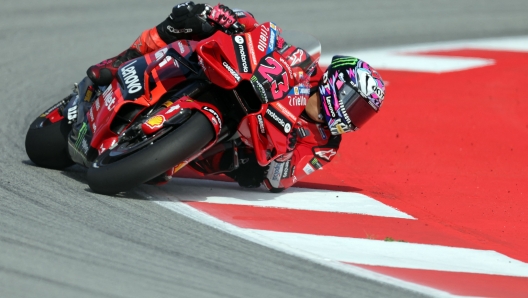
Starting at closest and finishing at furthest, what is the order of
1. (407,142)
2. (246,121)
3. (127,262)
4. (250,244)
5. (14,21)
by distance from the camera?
(127,262) → (250,244) → (246,121) → (407,142) → (14,21)

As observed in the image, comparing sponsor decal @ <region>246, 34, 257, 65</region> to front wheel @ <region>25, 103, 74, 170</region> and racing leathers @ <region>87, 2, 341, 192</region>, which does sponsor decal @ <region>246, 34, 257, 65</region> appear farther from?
front wheel @ <region>25, 103, 74, 170</region>

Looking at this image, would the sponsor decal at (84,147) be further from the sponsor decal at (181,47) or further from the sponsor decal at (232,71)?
the sponsor decal at (232,71)

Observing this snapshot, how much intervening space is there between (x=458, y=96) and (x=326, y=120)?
14.6 feet

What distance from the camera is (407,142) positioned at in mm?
8828

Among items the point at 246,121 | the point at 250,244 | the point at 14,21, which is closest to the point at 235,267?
the point at 250,244

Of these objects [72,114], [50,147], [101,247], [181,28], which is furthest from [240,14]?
[101,247]

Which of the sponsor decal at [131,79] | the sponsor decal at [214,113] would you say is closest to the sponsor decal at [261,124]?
the sponsor decal at [214,113]

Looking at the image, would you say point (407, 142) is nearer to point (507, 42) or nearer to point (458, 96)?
point (458, 96)

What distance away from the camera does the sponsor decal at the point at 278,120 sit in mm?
6000

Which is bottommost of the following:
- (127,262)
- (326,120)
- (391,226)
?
(391,226)

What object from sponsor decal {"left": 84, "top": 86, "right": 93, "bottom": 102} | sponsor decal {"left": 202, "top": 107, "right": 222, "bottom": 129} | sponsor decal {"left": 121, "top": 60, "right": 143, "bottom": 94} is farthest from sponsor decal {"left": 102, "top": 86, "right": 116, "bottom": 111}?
sponsor decal {"left": 202, "top": 107, "right": 222, "bottom": 129}

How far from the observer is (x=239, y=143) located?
250 inches

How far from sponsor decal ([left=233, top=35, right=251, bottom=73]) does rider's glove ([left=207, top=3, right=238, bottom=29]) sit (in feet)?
0.51

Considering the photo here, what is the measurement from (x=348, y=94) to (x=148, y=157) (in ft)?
5.59
